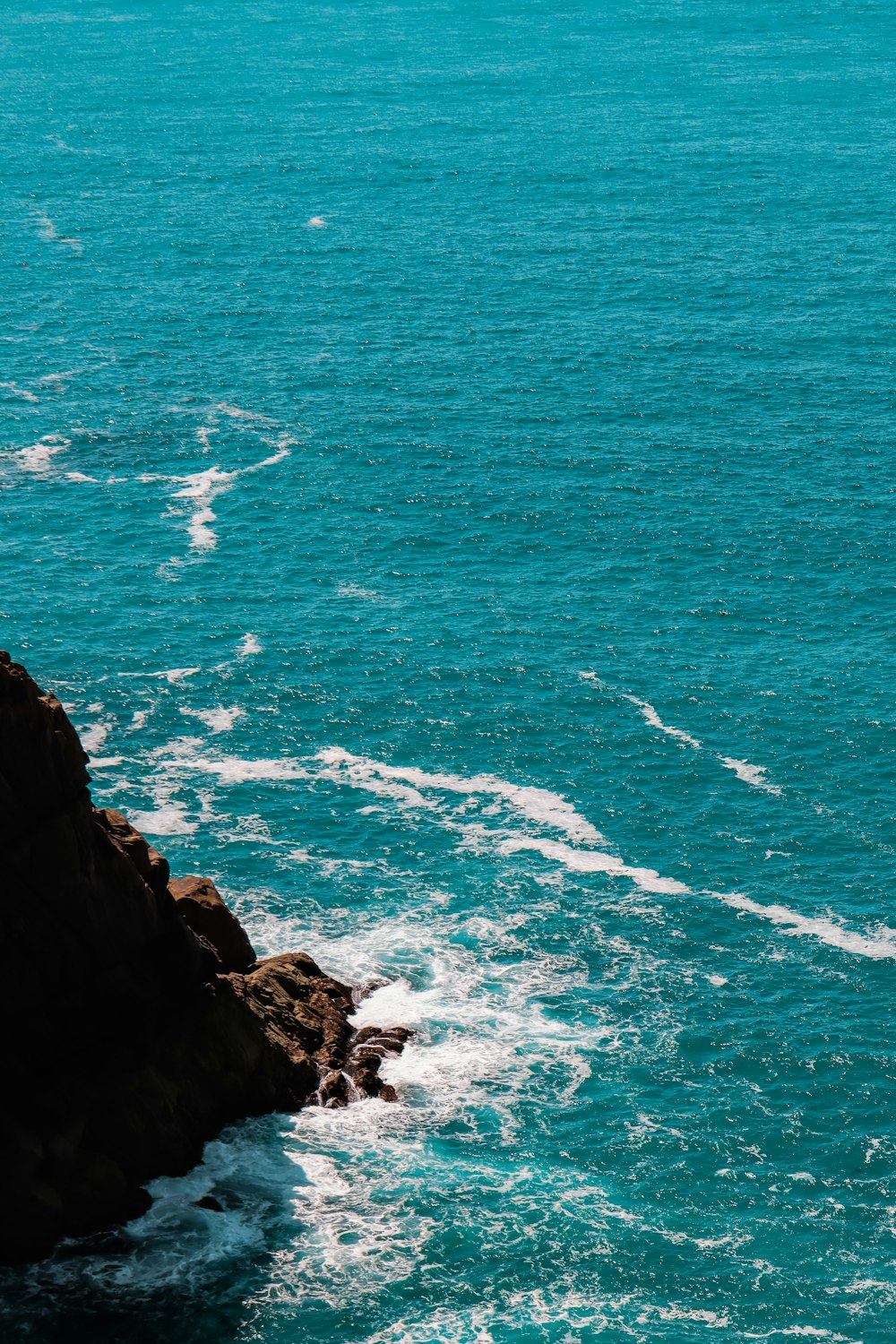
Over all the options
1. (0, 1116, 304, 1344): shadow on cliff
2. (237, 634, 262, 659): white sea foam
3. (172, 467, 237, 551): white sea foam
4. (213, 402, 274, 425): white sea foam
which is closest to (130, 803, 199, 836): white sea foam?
(237, 634, 262, 659): white sea foam

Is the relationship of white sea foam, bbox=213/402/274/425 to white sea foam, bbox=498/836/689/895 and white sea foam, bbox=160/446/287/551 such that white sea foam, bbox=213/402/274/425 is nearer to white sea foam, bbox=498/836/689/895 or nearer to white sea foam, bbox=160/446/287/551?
white sea foam, bbox=160/446/287/551

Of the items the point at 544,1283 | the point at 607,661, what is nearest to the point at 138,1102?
the point at 544,1283

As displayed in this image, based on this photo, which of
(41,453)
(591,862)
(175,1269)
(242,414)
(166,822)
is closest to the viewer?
(175,1269)

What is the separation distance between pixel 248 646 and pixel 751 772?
151 feet

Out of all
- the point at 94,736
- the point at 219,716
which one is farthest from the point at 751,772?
the point at 94,736

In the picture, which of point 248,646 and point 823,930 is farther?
point 248,646

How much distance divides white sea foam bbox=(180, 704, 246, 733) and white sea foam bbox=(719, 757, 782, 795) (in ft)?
129

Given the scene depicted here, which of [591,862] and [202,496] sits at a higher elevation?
[202,496]

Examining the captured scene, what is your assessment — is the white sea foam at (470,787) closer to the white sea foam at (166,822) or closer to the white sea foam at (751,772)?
the white sea foam at (166,822)

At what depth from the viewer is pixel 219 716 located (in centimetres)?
14012

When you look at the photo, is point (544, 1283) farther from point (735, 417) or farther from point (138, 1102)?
point (735, 417)

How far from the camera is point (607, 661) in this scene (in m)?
146

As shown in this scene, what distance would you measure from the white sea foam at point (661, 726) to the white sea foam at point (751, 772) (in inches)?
117

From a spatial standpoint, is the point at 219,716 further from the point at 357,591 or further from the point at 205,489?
the point at 205,489
